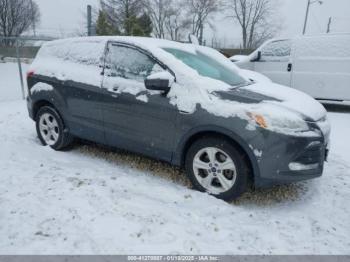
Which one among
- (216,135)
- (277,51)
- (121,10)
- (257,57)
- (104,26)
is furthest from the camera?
(104,26)

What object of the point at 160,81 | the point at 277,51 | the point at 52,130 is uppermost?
the point at 277,51

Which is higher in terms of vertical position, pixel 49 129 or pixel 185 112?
pixel 185 112

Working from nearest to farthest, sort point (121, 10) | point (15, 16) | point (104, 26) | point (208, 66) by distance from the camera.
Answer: point (208, 66)
point (121, 10)
point (104, 26)
point (15, 16)

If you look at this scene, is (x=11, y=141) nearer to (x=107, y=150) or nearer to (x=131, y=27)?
(x=107, y=150)

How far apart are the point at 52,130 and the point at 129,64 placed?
169 cm

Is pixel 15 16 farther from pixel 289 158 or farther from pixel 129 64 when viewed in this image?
pixel 289 158

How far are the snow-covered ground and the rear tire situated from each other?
23cm

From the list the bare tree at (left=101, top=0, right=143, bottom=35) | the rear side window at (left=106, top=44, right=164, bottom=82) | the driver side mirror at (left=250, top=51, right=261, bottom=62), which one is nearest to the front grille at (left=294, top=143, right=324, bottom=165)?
the rear side window at (left=106, top=44, right=164, bottom=82)

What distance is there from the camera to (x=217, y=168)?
10.9 ft

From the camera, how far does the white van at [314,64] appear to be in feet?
25.6

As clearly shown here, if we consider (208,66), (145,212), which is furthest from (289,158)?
(208,66)

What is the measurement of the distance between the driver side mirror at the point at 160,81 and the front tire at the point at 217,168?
0.69 metres

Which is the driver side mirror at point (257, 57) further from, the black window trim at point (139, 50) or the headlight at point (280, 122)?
the headlight at point (280, 122)

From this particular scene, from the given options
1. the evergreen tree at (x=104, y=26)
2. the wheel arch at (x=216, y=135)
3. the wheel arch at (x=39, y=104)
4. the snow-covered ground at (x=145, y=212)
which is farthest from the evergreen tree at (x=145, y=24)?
the wheel arch at (x=216, y=135)
